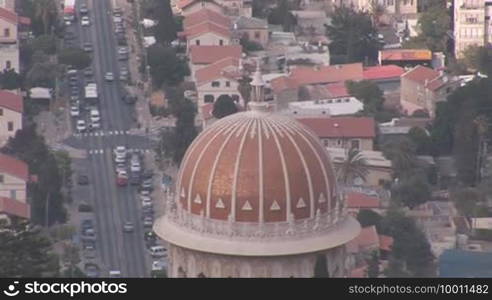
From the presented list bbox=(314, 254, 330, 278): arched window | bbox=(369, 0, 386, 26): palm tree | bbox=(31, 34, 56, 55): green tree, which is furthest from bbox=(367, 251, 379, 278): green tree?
bbox=(369, 0, 386, 26): palm tree

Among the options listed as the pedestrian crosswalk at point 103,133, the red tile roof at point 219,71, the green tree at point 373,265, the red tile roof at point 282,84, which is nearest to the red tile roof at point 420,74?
the red tile roof at point 282,84

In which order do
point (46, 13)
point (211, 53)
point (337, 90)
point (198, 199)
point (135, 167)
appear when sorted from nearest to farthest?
1. point (198, 199)
2. point (135, 167)
3. point (337, 90)
4. point (211, 53)
5. point (46, 13)

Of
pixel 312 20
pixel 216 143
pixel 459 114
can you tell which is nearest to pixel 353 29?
pixel 312 20

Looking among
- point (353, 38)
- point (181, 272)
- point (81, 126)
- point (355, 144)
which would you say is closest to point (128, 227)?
point (355, 144)

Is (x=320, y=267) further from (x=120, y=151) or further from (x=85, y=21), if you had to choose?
(x=85, y=21)

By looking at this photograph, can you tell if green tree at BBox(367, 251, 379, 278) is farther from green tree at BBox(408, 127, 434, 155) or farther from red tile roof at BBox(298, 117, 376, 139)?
green tree at BBox(408, 127, 434, 155)

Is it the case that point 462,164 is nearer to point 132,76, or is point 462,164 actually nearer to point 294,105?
point 294,105
